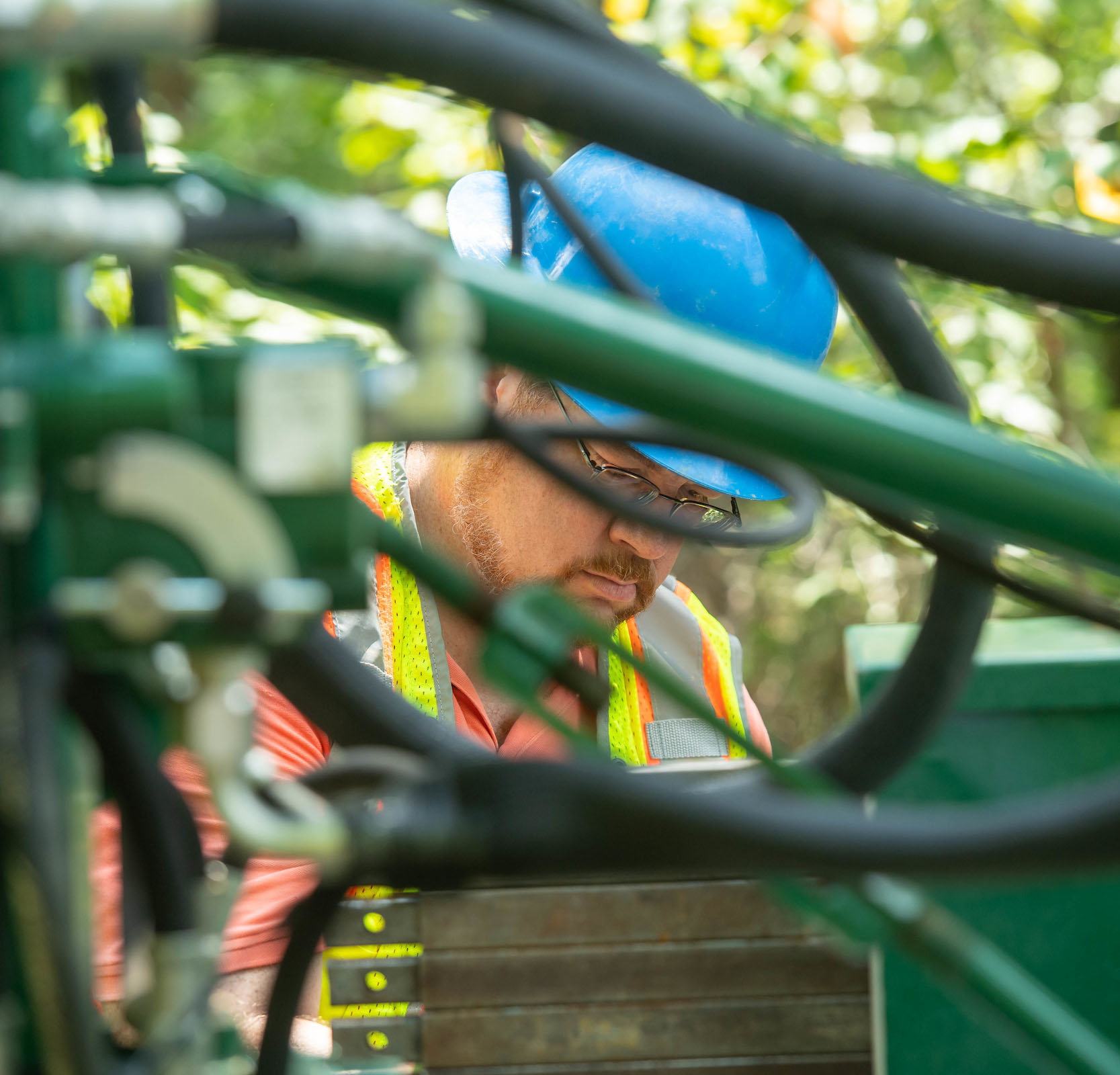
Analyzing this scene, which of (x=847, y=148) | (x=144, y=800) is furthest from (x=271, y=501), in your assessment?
(x=847, y=148)

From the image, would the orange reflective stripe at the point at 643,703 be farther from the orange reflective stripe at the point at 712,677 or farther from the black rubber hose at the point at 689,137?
the black rubber hose at the point at 689,137

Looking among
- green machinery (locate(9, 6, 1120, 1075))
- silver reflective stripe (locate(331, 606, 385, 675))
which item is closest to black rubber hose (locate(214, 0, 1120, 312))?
green machinery (locate(9, 6, 1120, 1075))

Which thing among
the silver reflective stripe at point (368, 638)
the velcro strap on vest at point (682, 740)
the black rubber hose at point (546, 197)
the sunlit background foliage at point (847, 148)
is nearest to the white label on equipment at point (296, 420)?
the black rubber hose at point (546, 197)

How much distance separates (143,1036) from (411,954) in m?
0.65

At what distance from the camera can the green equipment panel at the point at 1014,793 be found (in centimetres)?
121

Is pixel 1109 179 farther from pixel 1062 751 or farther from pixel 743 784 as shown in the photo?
pixel 743 784

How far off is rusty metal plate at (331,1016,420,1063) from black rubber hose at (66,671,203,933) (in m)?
0.68

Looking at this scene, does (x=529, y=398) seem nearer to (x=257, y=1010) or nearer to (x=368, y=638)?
(x=368, y=638)

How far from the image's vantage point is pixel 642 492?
1680mm

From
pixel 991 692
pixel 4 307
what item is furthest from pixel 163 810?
pixel 991 692

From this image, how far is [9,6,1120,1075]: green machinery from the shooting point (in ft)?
1.53

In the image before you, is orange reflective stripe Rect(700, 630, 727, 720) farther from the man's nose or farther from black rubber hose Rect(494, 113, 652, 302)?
black rubber hose Rect(494, 113, 652, 302)

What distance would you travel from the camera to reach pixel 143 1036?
54cm

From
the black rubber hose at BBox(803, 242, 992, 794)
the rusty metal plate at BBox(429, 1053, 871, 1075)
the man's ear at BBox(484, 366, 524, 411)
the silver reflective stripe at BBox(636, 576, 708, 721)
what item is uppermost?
the black rubber hose at BBox(803, 242, 992, 794)
